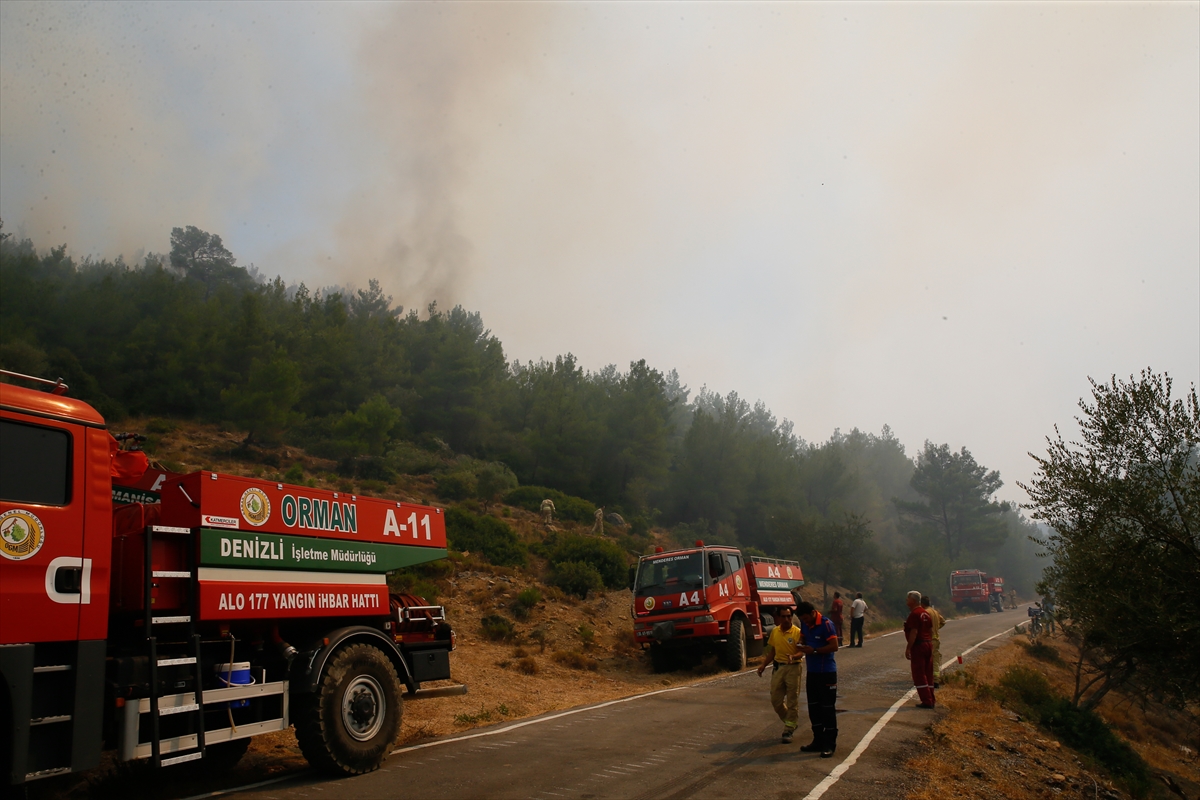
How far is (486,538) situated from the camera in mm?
26641

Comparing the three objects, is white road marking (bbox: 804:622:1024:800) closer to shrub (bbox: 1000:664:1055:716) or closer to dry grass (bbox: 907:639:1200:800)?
dry grass (bbox: 907:639:1200:800)

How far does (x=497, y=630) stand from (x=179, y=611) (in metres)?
13.0

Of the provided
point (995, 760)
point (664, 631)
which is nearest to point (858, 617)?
point (664, 631)

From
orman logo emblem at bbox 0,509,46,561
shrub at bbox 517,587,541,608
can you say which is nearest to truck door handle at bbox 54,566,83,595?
orman logo emblem at bbox 0,509,46,561

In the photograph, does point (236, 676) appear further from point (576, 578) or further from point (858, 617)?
point (858, 617)

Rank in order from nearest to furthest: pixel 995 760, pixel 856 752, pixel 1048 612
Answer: pixel 856 752, pixel 995 760, pixel 1048 612

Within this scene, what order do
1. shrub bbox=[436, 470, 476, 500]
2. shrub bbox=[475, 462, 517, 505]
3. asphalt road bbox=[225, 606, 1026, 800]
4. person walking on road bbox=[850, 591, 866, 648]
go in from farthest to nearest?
shrub bbox=[475, 462, 517, 505] < shrub bbox=[436, 470, 476, 500] < person walking on road bbox=[850, 591, 866, 648] < asphalt road bbox=[225, 606, 1026, 800]

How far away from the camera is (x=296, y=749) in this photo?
28.2ft

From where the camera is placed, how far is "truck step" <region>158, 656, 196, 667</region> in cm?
581

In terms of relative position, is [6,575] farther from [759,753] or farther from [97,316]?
[97,316]

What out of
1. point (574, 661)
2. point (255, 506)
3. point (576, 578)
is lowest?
point (574, 661)

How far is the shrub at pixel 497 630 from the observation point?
60.7 ft

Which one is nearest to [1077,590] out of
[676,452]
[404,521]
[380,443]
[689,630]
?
[689,630]

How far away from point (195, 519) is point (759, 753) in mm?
6011
